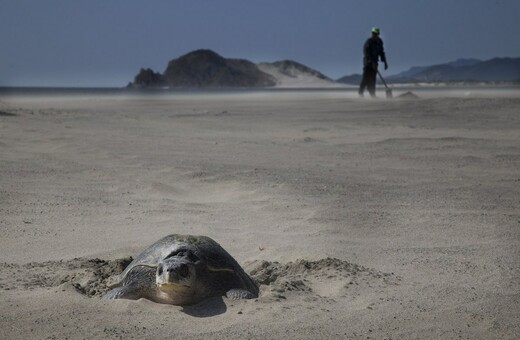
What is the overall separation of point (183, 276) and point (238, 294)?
0.43m

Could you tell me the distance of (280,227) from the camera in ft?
20.2

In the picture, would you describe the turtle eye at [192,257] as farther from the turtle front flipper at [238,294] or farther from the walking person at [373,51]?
the walking person at [373,51]

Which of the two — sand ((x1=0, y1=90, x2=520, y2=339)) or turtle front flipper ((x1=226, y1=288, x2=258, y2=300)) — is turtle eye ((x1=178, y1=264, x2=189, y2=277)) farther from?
turtle front flipper ((x1=226, y1=288, x2=258, y2=300))

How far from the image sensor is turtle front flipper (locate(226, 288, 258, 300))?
4.13m

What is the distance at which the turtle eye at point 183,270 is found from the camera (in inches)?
154

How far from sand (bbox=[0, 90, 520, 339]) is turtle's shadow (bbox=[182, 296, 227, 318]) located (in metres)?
0.02

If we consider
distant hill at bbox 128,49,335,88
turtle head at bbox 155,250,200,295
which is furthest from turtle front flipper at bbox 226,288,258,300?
distant hill at bbox 128,49,335,88

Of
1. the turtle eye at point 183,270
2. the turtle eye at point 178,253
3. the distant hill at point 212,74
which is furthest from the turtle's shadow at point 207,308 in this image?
the distant hill at point 212,74

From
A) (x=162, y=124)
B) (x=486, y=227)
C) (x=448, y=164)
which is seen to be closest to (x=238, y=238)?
(x=486, y=227)

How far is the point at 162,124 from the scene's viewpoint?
15.4 m

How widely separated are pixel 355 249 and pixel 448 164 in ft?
14.7

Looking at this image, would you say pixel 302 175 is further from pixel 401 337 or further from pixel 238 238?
pixel 401 337

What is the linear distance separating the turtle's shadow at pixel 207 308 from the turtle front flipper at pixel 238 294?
0.06 metres

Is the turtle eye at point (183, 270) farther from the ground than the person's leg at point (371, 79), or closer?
closer
